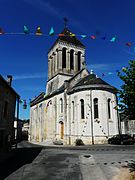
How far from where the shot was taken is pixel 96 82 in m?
26.8

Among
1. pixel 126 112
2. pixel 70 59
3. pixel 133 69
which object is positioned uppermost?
pixel 70 59

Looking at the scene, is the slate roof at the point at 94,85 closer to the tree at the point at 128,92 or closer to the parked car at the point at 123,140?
the parked car at the point at 123,140

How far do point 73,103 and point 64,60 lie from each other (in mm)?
10959

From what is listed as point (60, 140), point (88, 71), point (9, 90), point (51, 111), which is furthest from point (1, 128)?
point (88, 71)

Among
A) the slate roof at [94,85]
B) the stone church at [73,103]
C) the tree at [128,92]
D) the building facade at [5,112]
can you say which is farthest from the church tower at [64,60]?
the tree at [128,92]

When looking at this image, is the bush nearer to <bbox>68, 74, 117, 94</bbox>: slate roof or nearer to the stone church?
the stone church

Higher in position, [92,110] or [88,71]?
[88,71]

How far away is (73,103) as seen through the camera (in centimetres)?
2778

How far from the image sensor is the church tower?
3394 centimetres

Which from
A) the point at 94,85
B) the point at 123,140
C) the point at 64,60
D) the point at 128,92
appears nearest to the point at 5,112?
the point at 128,92

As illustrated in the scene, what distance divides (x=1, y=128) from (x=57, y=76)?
21.2 metres

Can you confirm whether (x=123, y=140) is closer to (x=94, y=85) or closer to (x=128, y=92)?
(x=94, y=85)

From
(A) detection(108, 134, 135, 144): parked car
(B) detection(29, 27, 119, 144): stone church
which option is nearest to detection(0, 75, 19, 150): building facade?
(B) detection(29, 27, 119, 144): stone church

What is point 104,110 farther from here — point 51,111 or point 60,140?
point 51,111
